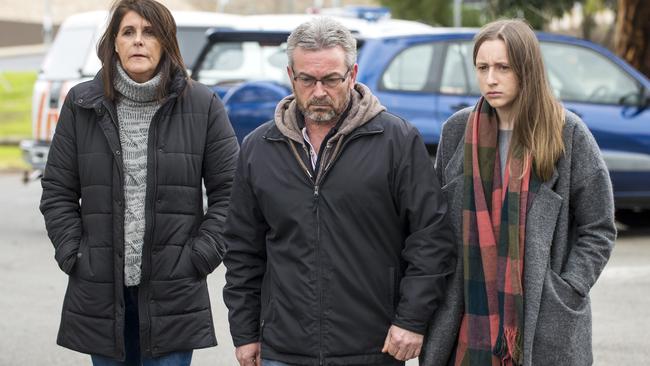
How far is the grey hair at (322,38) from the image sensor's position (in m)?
3.62

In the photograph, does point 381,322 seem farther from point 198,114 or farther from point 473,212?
point 198,114

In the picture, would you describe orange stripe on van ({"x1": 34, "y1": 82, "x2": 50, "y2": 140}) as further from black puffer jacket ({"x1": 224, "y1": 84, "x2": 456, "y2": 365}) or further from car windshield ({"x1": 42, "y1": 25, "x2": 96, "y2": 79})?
black puffer jacket ({"x1": 224, "y1": 84, "x2": 456, "y2": 365})

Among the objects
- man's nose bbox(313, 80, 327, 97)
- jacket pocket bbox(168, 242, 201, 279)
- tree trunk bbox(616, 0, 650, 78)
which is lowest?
tree trunk bbox(616, 0, 650, 78)

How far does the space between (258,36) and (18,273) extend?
300 cm

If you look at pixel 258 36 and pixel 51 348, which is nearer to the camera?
pixel 51 348

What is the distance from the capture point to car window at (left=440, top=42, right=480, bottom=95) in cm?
1071

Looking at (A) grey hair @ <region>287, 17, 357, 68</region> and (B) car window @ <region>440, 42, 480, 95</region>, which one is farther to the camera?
(B) car window @ <region>440, 42, 480, 95</region>

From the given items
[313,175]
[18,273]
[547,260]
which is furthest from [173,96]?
[18,273]

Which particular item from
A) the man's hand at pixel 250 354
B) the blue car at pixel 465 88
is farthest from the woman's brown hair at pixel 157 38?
the blue car at pixel 465 88

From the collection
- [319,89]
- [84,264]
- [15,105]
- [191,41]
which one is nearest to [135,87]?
[84,264]

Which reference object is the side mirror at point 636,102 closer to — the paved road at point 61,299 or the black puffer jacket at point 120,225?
the paved road at point 61,299

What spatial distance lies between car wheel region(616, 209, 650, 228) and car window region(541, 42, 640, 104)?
5.39ft

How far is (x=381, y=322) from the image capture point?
369cm

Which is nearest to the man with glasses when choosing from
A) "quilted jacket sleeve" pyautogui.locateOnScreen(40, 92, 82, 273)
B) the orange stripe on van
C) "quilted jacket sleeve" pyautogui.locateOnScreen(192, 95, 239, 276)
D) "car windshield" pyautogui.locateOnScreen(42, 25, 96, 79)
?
"quilted jacket sleeve" pyautogui.locateOnScreen(192, 95, 239, 276)
